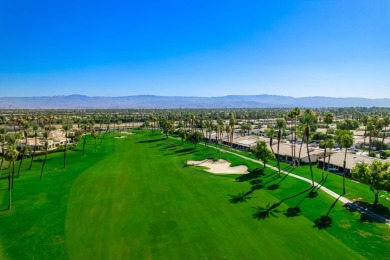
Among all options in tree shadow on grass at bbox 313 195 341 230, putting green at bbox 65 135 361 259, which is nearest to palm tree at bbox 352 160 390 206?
tree shadow on grass at bbox 313 195 341 230

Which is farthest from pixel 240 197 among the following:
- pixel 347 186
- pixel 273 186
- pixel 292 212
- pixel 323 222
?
pixel 347 186

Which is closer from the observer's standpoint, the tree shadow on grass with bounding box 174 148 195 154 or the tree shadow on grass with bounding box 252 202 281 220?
the tree shadow on grass with bounding box 252 202 281 220

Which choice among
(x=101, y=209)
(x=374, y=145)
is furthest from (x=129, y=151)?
(x=374, y=145)

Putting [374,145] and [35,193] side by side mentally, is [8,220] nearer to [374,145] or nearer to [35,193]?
[35,193]

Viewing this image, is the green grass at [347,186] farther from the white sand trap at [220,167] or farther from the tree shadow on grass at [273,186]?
the white sand trap at [220,167]

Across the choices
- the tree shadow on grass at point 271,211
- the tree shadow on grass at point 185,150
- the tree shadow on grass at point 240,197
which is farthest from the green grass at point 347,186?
the tree shadow on grass at point 185,150

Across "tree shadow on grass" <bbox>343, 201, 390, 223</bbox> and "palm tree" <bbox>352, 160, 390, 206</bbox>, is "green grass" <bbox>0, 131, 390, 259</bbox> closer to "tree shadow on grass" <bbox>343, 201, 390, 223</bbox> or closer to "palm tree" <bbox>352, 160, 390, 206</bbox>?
"tree shadow on grass" <bbox>343, 201, 390, 223</bbox>
